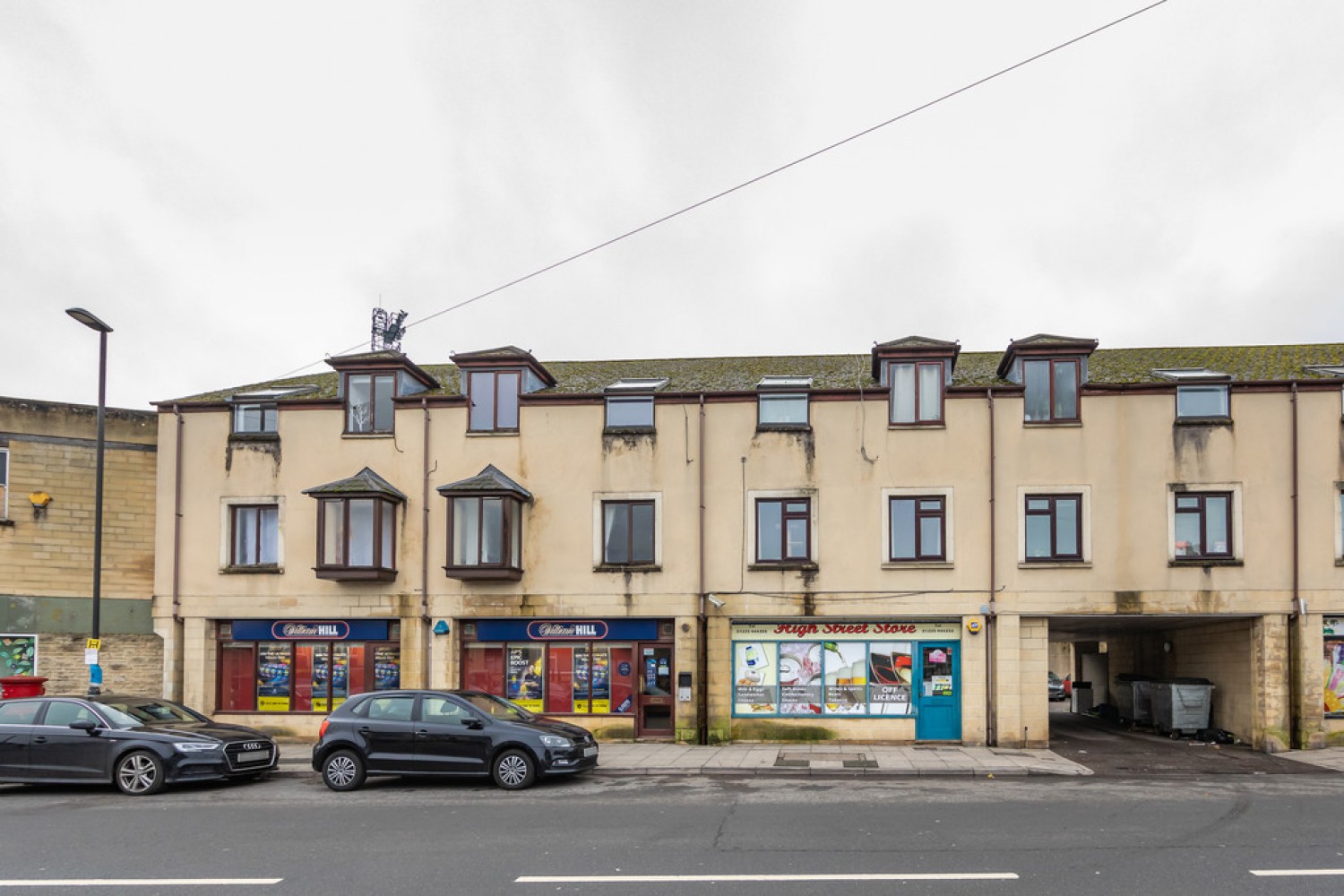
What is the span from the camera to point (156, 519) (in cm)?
2284

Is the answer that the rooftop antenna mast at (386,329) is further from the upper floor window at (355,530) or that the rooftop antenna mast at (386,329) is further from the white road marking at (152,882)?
the white road marking at (152,882)

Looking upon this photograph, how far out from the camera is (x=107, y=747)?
1530 centimetres

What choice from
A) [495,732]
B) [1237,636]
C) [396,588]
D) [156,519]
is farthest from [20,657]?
[1237,636]

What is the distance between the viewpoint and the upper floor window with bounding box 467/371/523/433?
73.7 feet

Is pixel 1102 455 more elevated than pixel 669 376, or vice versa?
pixel 669 376

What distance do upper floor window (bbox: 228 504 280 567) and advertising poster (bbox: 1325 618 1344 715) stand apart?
20285mm

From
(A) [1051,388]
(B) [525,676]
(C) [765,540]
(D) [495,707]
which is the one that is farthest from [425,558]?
(A) [1051,388]

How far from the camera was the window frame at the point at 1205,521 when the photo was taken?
66.9 ft

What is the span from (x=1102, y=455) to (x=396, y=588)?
14033 millimetres

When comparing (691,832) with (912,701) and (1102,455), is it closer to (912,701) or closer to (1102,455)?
(912,701)

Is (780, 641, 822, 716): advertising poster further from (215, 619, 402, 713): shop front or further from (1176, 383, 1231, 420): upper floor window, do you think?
(1176, 383, 1231, 420): upper floor window

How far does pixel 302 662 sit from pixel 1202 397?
60.5 feet

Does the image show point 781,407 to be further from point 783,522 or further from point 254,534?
point 254,534

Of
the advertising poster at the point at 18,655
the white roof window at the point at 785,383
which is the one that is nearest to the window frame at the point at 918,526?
the white roof window at the point at 785,383
